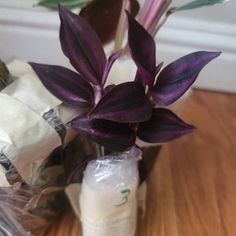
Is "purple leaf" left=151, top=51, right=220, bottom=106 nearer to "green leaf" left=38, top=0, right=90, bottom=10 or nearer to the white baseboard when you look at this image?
"green leaf" left=38, top=0, right=90, bottom=10

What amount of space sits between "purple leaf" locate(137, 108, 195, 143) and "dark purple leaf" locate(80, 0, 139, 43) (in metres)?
0.14

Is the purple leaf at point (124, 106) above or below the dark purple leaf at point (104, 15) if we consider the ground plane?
below

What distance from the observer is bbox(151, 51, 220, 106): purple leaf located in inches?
17.2

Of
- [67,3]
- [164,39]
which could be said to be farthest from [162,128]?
[164,39]

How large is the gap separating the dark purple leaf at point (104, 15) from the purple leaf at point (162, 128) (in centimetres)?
14

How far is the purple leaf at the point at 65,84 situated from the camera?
1.51ft

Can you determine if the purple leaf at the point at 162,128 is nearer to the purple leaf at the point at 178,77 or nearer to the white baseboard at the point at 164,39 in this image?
the purple leaf at the point at 178,77

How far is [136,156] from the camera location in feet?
1.60

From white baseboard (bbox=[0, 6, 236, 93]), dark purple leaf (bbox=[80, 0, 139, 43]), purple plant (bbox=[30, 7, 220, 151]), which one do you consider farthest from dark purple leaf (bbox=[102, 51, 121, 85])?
white baseboard (bbox=[0, 6, 236, 93])

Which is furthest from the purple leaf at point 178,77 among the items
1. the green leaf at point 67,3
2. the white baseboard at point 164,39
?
the white baseboard at point 164,39

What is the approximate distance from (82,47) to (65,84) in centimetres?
4

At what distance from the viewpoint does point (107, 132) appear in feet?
1.46

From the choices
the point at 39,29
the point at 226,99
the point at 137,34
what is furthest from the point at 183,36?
the point at 137,34

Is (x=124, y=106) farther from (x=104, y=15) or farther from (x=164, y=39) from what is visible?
(x=164, y=39)
